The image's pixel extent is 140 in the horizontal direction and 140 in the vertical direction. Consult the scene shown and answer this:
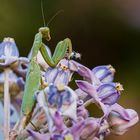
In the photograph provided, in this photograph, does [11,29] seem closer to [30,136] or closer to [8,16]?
[8,16]

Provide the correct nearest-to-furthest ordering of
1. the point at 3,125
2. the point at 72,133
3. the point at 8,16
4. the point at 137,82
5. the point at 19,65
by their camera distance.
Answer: the point at 72,133, the point at 3,125, the point at 19,65, the point at 8,16, the point at 137,82

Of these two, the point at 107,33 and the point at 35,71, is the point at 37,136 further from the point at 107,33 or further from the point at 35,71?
the point at 107,33

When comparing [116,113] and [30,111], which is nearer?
[30,111]

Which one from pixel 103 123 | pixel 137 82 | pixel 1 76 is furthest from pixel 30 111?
pixel 137 82

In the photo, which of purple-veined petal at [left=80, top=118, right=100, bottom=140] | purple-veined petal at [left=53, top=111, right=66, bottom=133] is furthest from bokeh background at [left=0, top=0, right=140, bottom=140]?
purple-veined petal at [left=53, top=111, right=66, bottom=133]

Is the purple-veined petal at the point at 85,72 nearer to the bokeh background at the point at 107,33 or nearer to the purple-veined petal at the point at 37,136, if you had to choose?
the purple-veined petal at the point at 37,136

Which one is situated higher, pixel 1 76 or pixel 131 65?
pixel 1 76
